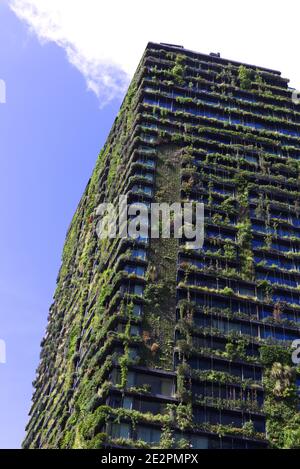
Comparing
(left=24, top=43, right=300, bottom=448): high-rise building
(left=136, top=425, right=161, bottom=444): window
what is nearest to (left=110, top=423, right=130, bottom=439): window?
(left=24, top=43, right=300, bottom=448): high-rise building

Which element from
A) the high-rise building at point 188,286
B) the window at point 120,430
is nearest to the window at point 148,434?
the high-rise building at point 188,286

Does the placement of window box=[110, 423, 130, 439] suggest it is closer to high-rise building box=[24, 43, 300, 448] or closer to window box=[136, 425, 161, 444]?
high-rise building box=[24, 43, 300, 448]

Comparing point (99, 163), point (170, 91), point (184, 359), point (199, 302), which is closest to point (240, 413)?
point (184, 359)

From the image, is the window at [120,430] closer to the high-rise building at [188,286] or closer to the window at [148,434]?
the high-rise building at [188,286]

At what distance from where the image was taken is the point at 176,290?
7038 cm

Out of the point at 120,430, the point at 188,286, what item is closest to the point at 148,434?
the point at 120,430

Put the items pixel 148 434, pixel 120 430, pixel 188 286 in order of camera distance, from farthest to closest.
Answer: pixel 188 286 < pixel 148 434 < pixel 120 430

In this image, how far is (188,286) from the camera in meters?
70.9

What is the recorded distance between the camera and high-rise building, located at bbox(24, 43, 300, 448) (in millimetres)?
62250

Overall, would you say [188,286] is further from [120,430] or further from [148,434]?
[120,430]

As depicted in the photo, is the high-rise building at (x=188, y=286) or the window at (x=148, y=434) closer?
the window at (x=148, y=434)

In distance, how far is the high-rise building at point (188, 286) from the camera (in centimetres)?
6225

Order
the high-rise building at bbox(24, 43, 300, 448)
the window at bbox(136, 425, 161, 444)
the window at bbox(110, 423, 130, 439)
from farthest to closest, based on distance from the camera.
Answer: the high-rise building at bbox(24, 43, 300, 448), the window at bbox(136, 425, 161, 444), the window at bbox(110, 423, 130, 439)
